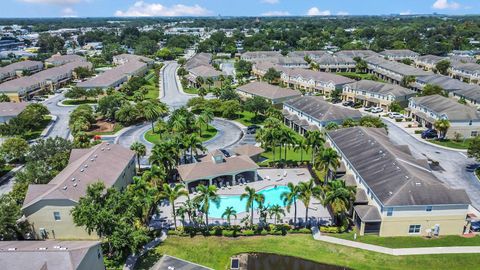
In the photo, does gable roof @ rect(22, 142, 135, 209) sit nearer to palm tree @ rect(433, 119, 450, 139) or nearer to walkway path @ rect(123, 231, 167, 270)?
walkway path @ rect(123, 231, 167, 270)

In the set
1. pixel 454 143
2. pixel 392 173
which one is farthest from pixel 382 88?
pixel 392 173

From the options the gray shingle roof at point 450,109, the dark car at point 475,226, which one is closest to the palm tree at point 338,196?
the dark car at point 475,226

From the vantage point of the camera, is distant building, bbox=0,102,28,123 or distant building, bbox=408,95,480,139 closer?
distant building, bbox=408,95,480,139

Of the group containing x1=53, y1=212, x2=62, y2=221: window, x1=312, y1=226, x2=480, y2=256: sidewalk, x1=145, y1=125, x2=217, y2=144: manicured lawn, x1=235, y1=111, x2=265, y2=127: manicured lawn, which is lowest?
x1=312, y1=226, x2=480, y2=256: sidewalk

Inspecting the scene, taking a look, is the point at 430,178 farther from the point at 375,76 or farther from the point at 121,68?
the point at 121,68

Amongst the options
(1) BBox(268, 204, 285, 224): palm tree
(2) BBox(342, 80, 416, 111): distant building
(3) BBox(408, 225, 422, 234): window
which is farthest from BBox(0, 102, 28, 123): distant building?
(2) BBox(342, 80, 416, 111): distant building
